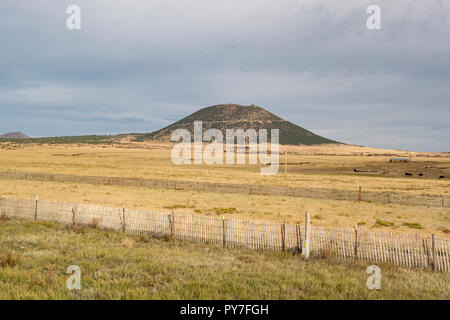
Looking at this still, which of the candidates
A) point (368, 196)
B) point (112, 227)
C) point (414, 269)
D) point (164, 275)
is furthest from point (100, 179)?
point (414, 269)

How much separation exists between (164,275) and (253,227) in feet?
16.0

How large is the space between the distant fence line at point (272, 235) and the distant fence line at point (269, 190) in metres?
17.9

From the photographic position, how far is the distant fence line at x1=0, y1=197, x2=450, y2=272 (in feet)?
38.9

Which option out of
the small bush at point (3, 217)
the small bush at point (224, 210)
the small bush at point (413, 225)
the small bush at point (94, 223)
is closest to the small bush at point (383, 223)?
the small bush at point (413, 225)

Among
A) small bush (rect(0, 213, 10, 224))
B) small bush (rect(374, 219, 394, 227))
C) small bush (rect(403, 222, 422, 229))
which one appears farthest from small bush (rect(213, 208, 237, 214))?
small bush (rect(0, 213, 10, 224))

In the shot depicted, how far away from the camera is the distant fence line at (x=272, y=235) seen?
38.9 ft

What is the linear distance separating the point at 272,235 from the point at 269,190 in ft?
73.2

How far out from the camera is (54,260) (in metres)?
11.3

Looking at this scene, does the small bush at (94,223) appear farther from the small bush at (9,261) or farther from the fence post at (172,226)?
the small bush at (9,261)

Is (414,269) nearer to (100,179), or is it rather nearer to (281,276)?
(281,276)

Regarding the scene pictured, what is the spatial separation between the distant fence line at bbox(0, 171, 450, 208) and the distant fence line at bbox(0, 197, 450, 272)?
17862mm

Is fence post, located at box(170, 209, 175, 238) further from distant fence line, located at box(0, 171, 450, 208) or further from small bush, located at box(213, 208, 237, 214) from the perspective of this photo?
distant fence line, located at box(0, 171, 450, 208)

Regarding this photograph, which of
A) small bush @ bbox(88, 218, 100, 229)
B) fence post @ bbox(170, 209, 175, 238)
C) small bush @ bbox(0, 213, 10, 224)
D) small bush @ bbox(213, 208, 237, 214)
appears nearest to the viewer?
fence post @ bbox(170, 209, 175, 238)

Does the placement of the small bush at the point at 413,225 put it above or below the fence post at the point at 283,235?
below
